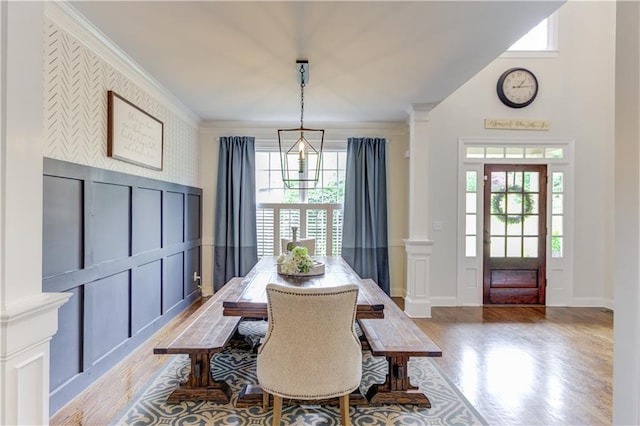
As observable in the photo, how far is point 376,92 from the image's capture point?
387 cm

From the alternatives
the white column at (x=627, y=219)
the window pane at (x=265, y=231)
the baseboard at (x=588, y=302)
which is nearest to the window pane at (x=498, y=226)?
the baseboard at (x=588, y=302)

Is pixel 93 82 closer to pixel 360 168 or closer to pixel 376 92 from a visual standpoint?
pixel 376 92

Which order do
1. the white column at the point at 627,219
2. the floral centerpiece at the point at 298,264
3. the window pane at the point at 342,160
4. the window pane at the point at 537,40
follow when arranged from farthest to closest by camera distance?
the window pane at the point at 342,160 < the window pane at the point at 537,40 < the floral centerpiece at the point at 298,264 < the white column at the point at 627,219

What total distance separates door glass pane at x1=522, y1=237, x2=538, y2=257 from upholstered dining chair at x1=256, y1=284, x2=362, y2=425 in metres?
4.04

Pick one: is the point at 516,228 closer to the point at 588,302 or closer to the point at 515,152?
the point at 515,152

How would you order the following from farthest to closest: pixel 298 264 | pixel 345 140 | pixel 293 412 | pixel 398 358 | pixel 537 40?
pixel 345 140, pixel 537 40, pixel 298 264, pixel 398 358, pixel 293 412

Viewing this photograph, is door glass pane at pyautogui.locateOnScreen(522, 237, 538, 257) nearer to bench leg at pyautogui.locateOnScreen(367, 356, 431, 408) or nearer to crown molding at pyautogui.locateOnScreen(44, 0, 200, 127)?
bench leg at pyautogui.locateOnScreen(367, 356, 431, 408)

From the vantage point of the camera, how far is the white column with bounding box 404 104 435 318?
14.5ft

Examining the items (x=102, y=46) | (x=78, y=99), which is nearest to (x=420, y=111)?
(x=102, y=46)

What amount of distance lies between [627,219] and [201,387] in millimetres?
2516

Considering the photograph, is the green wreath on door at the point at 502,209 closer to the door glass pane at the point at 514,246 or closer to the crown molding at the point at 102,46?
the door glass pane at the point at 514,246

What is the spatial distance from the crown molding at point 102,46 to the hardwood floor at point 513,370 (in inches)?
97.7

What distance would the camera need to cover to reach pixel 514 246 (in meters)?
5.00

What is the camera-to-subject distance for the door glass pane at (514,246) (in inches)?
197
